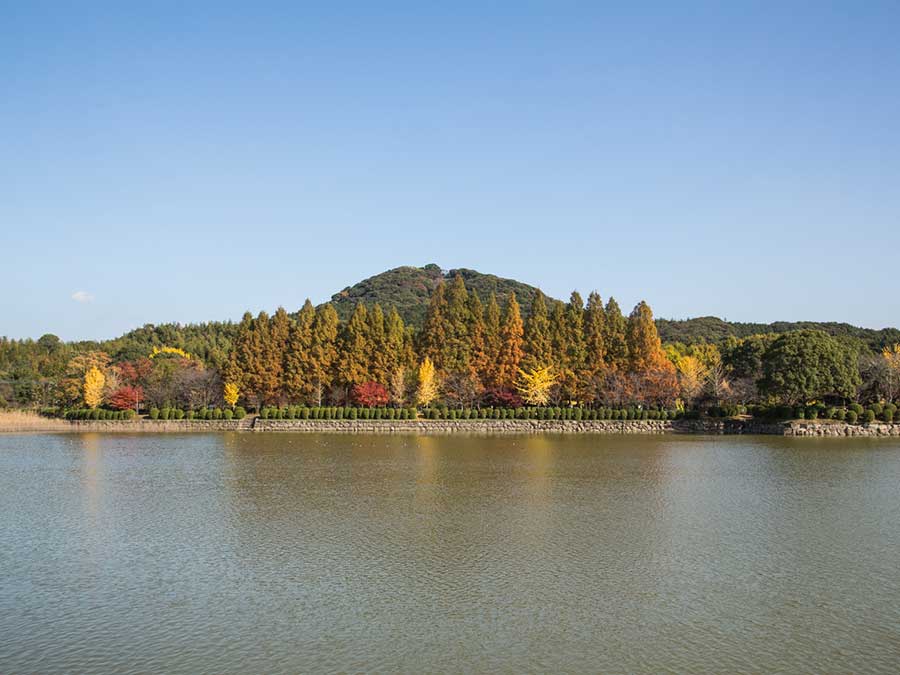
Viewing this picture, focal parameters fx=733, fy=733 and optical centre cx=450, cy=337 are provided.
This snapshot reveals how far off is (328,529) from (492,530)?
4.06m

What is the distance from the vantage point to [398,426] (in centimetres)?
5553

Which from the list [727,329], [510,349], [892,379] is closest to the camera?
[892,379]

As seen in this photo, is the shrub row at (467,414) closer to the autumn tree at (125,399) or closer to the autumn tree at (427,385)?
the autumn tree at (427,385)

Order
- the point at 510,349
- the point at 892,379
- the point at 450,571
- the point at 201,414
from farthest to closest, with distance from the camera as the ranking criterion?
1. the point at 510,349
2. the point at 201,414
3. the point at 892,379
4. the point at 450,571

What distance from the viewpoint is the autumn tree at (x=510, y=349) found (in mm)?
60469

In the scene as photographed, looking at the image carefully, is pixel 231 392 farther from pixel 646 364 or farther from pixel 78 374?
pixel 646 364

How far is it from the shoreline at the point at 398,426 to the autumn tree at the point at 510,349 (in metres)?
5.66

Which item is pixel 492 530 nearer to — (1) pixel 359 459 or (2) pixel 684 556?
(2) pixel 684 556

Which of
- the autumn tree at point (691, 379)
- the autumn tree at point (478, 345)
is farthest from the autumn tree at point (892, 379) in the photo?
the autumn tree at point (478, 345)

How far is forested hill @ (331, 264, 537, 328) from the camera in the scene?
140250mm

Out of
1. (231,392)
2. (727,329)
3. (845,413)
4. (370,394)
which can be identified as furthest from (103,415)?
(727,329)

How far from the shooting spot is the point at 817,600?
1270 cm

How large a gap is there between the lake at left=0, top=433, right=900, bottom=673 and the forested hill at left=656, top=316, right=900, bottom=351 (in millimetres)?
83121

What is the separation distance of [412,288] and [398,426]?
99.1 metres
